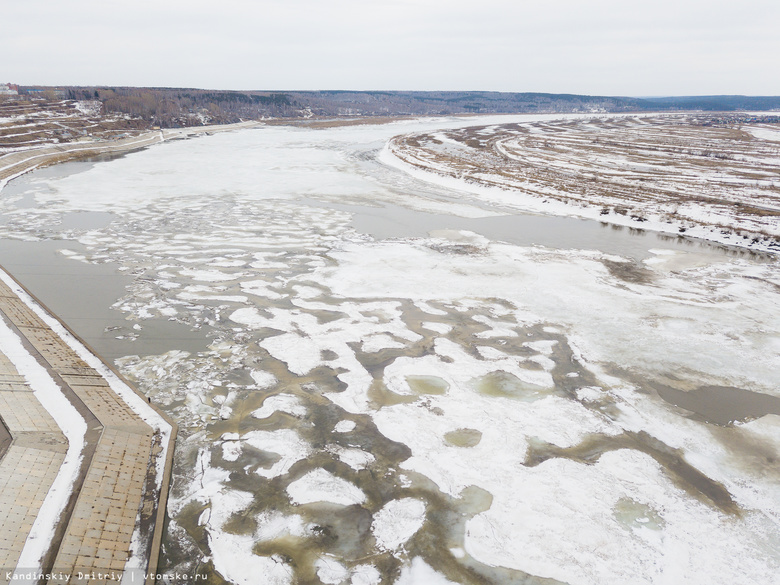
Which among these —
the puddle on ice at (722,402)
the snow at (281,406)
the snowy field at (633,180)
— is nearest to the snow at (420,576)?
the snow at (281,406)

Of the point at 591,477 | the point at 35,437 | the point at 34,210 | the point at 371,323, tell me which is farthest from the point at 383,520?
the point at 34,210

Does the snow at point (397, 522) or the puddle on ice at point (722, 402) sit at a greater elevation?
the puddle on ice at point (722, 402)

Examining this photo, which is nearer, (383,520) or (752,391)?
(383,520)

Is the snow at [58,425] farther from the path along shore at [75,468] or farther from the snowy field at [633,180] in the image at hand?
the snowy field at [633,180]

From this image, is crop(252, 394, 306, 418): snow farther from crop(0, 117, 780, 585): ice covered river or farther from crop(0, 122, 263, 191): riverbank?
crop(0, 122, 263, 191): riverbank

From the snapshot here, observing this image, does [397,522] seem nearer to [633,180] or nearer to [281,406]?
[281,406]

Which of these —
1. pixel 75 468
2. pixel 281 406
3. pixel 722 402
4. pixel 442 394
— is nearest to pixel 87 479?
pixel 75 468

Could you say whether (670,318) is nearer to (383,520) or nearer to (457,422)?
(457,422)
